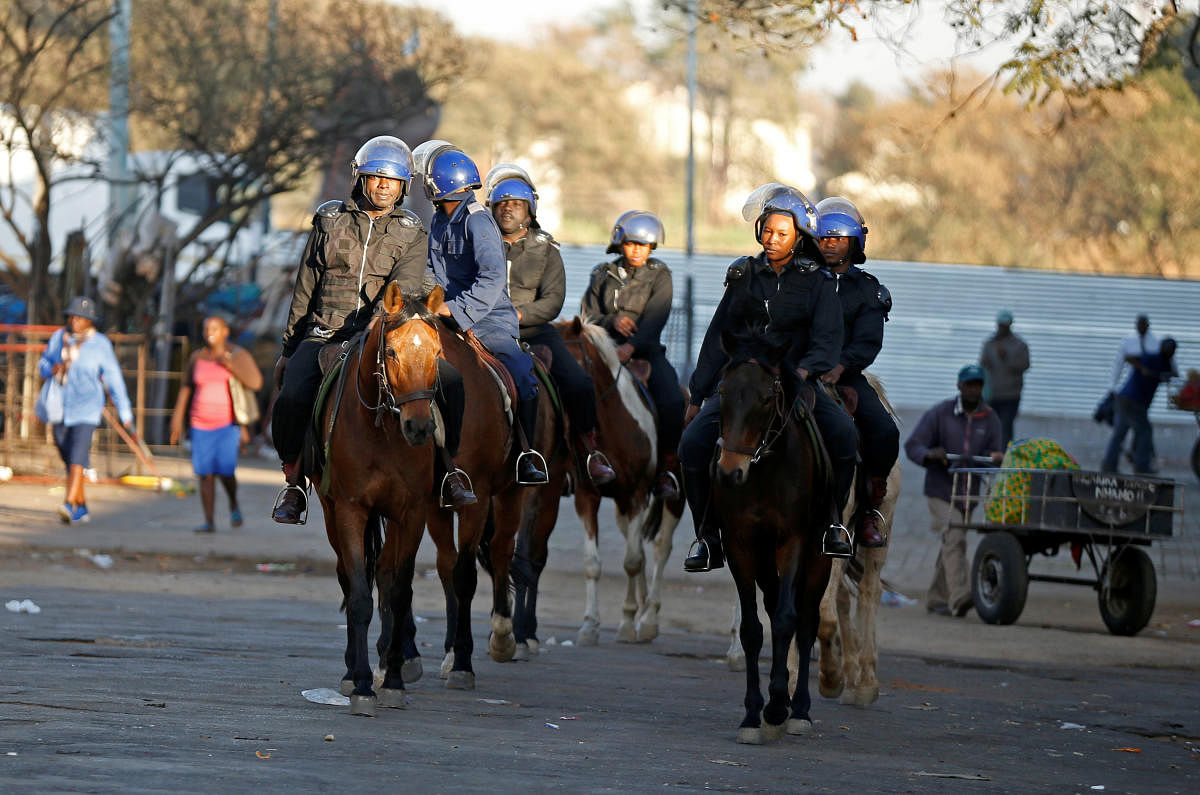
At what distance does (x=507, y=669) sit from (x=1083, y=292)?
29.0m

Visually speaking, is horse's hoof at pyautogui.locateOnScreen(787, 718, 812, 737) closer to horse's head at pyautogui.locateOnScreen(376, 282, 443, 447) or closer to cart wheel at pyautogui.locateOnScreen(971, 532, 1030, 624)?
horse's head at pyautogui.locateOnScreen(376, 282, 443, 447)

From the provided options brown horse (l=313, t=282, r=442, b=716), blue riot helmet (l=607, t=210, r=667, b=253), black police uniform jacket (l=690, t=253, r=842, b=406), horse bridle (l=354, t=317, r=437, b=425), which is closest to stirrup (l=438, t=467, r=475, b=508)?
brown horse (l=313, t=282, r=442, b=716)

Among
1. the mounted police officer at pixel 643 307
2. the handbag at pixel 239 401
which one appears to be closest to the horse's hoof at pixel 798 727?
the mounted police officer at pixel 643 307

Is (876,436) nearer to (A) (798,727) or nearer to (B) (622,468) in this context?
(A) (798,727)

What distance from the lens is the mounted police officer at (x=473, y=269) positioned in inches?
415

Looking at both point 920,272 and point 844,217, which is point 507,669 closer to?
point 844,217

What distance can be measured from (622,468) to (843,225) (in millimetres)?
3069

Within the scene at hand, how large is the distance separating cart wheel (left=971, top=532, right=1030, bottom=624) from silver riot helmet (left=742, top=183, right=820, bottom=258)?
6.05m

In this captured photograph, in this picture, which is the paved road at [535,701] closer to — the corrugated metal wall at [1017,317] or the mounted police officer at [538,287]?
the mounted police officer at [538,287]

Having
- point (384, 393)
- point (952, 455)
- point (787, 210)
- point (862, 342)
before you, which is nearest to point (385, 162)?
point (384, 393)

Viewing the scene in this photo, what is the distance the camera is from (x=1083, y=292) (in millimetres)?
37688

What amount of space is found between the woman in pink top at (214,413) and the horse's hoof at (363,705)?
986 centimetres

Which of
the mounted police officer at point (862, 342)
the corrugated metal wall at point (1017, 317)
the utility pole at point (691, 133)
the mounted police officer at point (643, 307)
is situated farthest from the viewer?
the corrugated metal wall at point (1017, 317)

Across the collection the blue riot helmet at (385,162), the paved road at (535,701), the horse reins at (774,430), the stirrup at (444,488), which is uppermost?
the blue riot helmet at (385,162)
